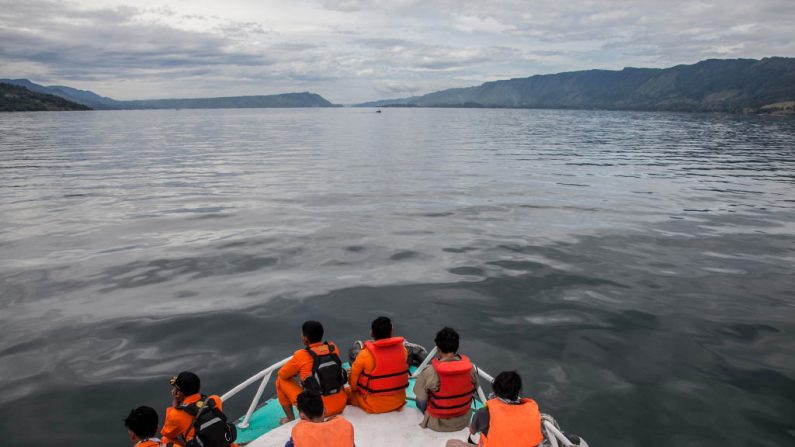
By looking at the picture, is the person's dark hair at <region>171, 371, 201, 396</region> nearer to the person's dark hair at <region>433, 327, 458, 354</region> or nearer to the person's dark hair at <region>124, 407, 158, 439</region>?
the person's dark hair at <region>124, 407, 158, 439</region>

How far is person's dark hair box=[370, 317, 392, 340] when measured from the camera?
7.95m

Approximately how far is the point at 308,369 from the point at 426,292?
8436mm

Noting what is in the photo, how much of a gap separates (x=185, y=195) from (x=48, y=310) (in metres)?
17.7

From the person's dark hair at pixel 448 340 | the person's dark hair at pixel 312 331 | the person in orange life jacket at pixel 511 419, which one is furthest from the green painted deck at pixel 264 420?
the person in orange life jacket at pixel 511 419

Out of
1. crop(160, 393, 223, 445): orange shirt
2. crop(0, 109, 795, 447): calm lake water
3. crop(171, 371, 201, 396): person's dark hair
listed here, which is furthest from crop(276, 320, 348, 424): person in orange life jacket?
crop(0, 109, 795, 447): calm lake water

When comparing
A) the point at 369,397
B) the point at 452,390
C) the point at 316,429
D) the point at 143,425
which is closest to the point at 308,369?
the point at 369,397

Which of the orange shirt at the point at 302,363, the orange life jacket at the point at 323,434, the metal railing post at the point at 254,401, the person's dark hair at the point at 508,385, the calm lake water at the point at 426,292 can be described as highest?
the person's dark hair at the point at 508,385

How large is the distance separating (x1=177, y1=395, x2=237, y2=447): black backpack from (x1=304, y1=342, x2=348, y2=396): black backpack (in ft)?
4.57

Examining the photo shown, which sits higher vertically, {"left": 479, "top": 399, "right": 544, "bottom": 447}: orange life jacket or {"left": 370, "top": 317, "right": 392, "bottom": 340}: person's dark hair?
{"left": 370, "top": 317, "right": 392, "bottom": 340}: person's dark hair

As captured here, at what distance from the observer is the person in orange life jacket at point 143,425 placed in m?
6.44

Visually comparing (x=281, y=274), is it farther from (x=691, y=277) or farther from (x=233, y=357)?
(x=691, y=277)

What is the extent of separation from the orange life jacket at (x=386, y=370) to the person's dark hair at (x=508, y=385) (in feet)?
7.17

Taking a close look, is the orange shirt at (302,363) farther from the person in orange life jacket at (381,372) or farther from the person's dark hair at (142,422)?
the person's dark hair at (142,422)

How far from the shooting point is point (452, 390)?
7.71 m
